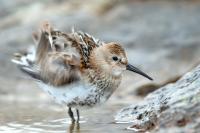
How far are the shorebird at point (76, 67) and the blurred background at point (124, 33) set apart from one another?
6.52 ft

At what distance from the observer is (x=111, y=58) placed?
6902 millimetres

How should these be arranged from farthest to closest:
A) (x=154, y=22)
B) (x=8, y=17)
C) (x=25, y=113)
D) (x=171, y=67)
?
(x=8, y=17)
(x=154, y=22)
(x=171, y=67)
(x=25, y=113)

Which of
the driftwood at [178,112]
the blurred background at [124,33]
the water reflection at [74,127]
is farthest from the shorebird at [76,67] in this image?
the blurred background at [124,33]

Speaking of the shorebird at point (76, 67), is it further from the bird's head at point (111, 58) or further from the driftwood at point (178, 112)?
the driftwood at point (178, 112)

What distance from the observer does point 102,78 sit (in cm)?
681

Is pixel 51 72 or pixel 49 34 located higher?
pixel 49 34

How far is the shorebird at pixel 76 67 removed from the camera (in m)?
6.60

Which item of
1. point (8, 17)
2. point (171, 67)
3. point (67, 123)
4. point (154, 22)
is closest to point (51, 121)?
point (67, 123)

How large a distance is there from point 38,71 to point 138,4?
17.4ft

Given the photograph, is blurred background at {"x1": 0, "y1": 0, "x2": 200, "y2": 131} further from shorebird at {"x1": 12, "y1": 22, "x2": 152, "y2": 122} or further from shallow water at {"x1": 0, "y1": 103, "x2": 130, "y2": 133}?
shorebird at {"x1": 12, "y1": 22, "x2": 152, "y2": 122}

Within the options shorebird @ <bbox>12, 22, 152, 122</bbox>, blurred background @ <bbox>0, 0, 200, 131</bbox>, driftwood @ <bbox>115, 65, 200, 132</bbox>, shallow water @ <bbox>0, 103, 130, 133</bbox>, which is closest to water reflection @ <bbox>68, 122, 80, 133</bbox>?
shallow water @ <bbox>0, 103, 130, 133</bbox>

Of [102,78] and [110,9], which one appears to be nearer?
[102,78]

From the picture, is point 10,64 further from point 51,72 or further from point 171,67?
point 51,72

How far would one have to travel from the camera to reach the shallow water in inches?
250
